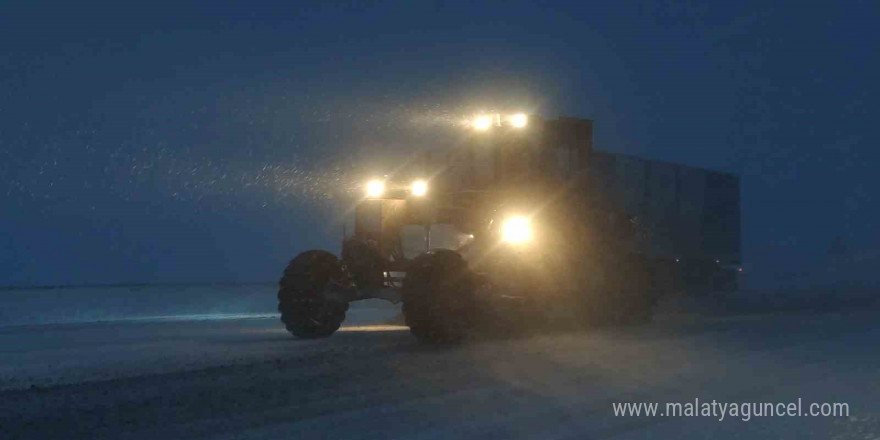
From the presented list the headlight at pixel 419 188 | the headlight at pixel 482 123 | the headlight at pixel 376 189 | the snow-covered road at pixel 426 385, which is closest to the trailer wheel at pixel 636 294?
the snow-covered road at pixel 426 385

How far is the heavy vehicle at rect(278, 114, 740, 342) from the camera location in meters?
15.4

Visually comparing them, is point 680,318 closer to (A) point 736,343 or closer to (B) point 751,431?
(A) point 736,343

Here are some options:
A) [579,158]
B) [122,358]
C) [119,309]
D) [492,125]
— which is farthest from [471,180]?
[119,309]

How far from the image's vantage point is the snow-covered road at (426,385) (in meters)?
8.07

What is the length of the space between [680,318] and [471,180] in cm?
715

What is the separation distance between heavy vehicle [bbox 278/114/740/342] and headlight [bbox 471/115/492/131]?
2 cm

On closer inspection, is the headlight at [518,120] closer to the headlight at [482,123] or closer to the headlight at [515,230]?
the headlight at [482,123]

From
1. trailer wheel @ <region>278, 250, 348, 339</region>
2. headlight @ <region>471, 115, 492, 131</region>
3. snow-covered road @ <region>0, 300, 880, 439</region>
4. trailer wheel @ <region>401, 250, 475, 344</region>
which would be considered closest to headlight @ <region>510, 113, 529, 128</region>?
headlight @ <region>471, 115, 492, 131</region>

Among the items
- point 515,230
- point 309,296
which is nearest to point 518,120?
point 515,230

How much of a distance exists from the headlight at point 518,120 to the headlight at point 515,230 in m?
1.62

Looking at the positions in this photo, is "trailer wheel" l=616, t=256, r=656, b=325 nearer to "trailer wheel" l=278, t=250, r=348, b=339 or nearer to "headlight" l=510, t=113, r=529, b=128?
"headlight" l=510, t=113, r=529, b=128

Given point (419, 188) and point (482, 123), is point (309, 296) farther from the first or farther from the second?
point (482, 123)

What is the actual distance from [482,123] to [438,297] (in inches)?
162

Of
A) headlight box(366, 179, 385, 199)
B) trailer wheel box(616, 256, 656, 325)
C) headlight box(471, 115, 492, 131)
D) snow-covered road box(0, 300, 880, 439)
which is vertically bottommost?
snow-covered road box(0, 300, 880, 439)
